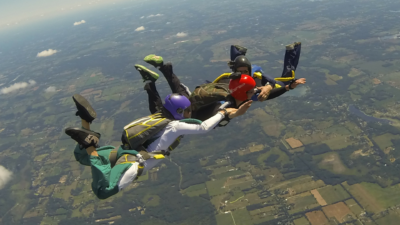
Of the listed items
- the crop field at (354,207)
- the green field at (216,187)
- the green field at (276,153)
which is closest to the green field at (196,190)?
the green field at (216,187)

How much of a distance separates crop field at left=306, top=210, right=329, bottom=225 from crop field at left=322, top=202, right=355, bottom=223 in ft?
5.02

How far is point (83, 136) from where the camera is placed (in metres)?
5.56

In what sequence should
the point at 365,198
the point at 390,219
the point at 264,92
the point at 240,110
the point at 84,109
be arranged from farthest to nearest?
the point at 365,198 → the point at 390,219 → the point at 264,92 → the point at 240,110 → the point at 84,109

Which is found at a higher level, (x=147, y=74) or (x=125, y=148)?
(x=147, y=74)

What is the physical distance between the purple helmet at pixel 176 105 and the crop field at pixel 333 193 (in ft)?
283

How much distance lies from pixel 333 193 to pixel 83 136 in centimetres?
9274

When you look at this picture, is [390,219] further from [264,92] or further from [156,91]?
[156,91]

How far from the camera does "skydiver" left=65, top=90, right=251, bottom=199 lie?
5.55 meters

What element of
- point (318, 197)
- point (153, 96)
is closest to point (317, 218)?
point (318, 197)

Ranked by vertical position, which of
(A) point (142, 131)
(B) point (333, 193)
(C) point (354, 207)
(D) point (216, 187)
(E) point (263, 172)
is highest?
(A) point (142, 131)

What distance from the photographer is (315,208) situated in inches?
2972

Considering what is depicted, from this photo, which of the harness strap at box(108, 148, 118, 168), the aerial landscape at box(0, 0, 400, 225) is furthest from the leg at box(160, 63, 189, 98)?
the aerial landscape at box(0, 0, 400, 225)

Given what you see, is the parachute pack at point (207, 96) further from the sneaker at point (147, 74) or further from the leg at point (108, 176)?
the leg at point (108, 176)

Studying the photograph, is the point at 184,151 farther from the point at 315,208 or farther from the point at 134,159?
the point at 134,159
